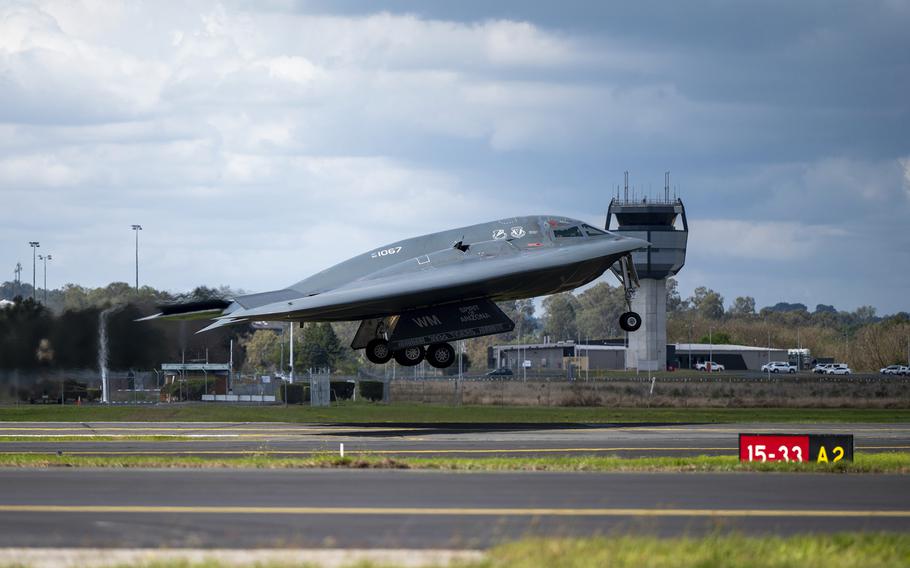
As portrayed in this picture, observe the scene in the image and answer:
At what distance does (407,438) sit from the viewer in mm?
34062

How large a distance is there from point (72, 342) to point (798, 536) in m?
46.1

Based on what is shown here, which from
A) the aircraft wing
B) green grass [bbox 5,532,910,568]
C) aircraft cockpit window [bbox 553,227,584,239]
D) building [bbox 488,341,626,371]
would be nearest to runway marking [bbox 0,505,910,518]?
green grass [bbox 5,532,910,568]

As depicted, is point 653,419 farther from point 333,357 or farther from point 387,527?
point 333,357

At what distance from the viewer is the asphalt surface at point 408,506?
13.9 m

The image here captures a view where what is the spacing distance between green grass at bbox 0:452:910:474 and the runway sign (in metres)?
0.36

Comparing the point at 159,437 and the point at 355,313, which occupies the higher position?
the point at 355,313

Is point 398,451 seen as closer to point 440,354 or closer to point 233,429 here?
point 440,354

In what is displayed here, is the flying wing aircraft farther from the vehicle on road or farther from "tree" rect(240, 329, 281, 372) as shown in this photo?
"tree" rect(240, 329, 281, 372)

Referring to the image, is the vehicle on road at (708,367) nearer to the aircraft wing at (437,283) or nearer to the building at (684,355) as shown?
the building at (684,355)

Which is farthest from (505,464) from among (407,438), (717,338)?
(717,338)

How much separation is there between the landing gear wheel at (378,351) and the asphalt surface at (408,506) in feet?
59.2

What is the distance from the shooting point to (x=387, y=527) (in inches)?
572

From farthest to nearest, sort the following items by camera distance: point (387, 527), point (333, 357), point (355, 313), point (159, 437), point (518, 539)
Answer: point (333, 357) < point (355, 313) < point (159, 437) < point (387, 527) < point (518, 539)

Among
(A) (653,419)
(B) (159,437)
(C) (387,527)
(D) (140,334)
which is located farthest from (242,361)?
(C) (387,527)
